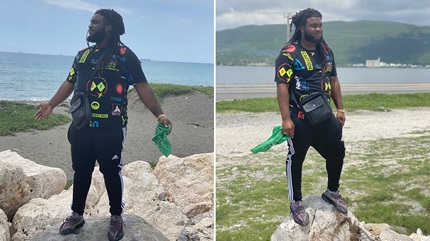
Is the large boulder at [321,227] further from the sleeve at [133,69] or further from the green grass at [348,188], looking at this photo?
the sleeve at [133,69]

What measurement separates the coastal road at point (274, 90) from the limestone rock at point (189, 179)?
4631mm

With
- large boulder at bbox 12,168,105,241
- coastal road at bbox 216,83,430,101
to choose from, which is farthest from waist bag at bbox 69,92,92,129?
coastal road at bbox 216,83,430,101

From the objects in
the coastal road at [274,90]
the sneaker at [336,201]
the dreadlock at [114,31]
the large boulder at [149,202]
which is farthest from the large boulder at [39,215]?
the coastal road at [274,90]

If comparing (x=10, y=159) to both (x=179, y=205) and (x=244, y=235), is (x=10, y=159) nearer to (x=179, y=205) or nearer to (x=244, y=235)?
(x=179, y=205)

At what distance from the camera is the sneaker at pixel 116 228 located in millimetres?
3598

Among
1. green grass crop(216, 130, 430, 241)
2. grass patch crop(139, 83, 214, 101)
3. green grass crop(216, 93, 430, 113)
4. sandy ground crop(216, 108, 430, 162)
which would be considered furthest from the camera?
green grass crop(216, 93, 430, 113)

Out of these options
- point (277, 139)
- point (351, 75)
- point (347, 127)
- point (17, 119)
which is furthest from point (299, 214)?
point (351, 75)

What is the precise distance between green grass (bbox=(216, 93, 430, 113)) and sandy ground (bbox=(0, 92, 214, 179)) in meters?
4.32

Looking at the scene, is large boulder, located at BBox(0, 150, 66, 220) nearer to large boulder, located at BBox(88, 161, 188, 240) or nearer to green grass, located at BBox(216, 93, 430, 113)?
large boulder, located at BBox(88, 161, 188, 240)

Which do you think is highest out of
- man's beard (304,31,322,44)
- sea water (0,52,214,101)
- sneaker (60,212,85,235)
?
man's beard (304,31,322,44)

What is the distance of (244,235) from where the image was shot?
4793 millimetres

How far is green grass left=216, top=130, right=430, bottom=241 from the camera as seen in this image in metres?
4.96

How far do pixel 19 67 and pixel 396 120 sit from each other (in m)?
6.04

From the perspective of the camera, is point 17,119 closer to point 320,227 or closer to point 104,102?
point 104,102
